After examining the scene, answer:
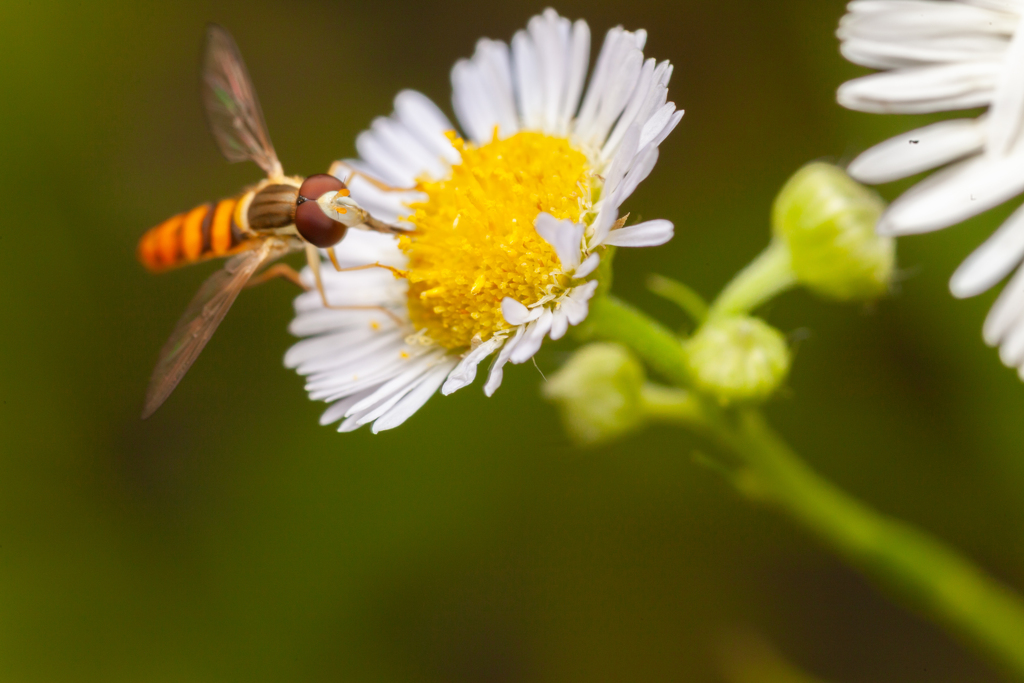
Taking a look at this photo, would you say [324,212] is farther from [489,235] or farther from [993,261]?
[993,261]

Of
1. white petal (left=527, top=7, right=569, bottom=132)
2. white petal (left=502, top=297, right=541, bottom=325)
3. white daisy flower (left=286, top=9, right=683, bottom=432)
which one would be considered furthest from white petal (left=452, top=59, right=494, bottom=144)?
white petal (left=502, top=297, right=541, bottom=325)

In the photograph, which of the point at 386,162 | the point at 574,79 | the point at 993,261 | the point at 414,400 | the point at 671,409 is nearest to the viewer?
the point at 993,261

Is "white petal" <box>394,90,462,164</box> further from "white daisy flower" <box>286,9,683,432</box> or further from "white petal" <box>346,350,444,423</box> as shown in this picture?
"white petal" <box>346,350,444,423</box>

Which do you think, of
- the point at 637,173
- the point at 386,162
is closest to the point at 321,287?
the point at 386,162

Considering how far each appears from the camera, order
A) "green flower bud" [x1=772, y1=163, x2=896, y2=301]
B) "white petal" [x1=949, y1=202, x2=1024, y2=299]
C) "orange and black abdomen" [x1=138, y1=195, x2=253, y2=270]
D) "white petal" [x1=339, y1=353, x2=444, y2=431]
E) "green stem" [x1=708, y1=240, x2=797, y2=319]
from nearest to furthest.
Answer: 1. "white petal" [x1=949, y1=202, x2=1024, y2=299]
2. "white petal" [x1=339, y1=353, x2=444, y2=431]
3. "green flower bud" [x1=772, y1=163, x2=896, y2=301]
4. "green stem" [x1=708, y1=240, x2=797, y2=319]
5. "orange and black abdomen" [x1=138, y1=195, x2=253, y2=270]

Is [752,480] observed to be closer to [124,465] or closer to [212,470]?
[212,470]

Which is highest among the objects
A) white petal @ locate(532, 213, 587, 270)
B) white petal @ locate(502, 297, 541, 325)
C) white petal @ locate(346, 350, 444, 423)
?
white petal @ locate(532, 213, 587, 270)
